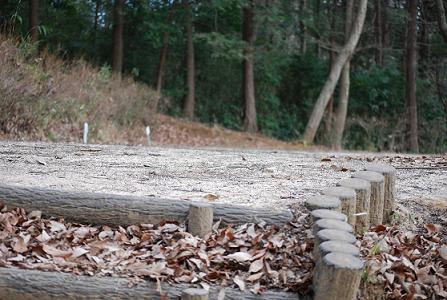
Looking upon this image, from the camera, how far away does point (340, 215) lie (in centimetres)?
379

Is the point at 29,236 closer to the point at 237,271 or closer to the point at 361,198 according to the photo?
the point at 237,271

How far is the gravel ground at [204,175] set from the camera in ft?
14.7

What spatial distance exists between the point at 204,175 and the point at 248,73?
1490cm

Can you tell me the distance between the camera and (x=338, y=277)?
10.1 feet

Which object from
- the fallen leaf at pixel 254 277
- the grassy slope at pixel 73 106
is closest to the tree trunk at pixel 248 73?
the grassy slope at pixel 73 106

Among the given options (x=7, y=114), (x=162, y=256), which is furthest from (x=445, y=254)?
(x=7, y=114)

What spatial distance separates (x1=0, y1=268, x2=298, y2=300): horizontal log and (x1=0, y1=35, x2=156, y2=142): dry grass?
663 centimetres

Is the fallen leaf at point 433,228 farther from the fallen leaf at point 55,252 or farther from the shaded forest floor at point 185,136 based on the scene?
the shaded forest floor at point 185,136

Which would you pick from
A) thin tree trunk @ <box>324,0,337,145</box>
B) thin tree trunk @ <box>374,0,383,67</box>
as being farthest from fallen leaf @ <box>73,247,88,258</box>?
thin tree trunk @ <box>374,0,383,67</box>

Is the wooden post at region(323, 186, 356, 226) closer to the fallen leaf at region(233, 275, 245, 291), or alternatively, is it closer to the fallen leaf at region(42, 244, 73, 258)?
the fallen leaf at region(233, 275, 245, 291)

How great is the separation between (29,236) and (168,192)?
1123mm

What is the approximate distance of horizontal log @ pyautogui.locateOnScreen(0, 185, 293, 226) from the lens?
4027 millimetres

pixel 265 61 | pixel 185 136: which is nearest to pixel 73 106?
pixel 185 136

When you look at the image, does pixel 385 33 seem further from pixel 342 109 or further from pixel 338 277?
pixel 338 277
